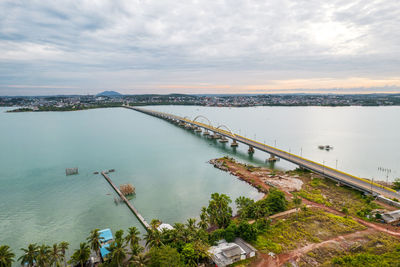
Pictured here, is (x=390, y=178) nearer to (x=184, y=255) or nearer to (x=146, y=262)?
(x=184, y=255)

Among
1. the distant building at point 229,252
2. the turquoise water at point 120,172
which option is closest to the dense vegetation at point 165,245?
the distant building at point 229,252

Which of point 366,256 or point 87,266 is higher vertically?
point 366,256

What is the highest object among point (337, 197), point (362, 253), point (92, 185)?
point (362, 253)

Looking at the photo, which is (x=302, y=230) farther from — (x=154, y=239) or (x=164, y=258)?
(x=154, y=239)

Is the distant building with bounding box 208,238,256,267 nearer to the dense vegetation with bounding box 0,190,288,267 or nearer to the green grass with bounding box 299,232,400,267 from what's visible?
the dense vegetation with bounding box 0,190,288,267

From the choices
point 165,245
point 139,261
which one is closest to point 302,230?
point 165,245

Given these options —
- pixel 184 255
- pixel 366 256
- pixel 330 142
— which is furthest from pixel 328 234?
pixel 330 142
